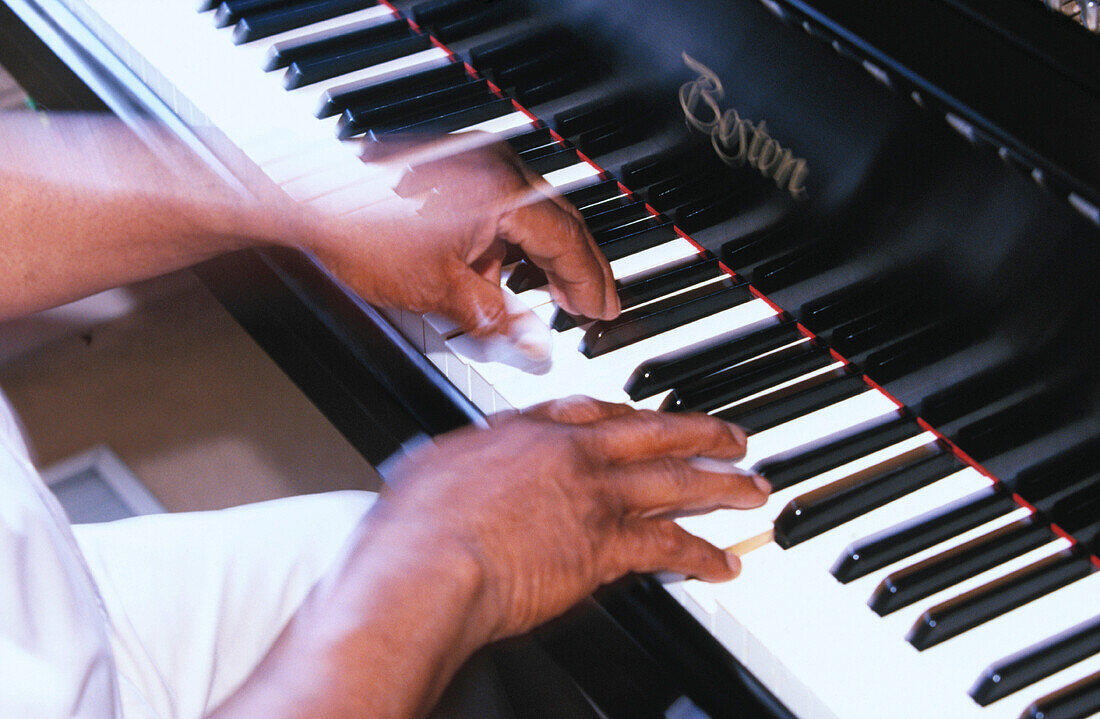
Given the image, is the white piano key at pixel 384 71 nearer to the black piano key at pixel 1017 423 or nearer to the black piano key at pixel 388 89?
the black piano key at pixel 388 89

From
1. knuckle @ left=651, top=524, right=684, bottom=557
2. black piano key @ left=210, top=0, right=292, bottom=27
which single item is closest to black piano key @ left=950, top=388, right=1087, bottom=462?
knuckle @ left=651, top=524, right=684, bottom=557

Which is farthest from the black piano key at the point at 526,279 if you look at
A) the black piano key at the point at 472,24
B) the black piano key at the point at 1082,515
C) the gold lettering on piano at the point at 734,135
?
the black piano key at the point at 1082,515

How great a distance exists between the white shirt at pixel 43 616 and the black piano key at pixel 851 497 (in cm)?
57

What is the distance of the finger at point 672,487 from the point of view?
91 cm

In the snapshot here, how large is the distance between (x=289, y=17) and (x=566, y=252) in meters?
0.63

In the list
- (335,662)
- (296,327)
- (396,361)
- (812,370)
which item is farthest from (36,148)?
(812,370)

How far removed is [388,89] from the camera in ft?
4.45

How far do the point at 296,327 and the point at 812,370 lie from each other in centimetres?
65

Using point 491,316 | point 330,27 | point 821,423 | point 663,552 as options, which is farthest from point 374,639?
point 330,27

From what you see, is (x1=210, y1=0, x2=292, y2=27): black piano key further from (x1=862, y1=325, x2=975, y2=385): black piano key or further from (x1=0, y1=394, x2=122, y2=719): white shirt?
(x1=862, y1=325, x2=975, y2=385): black piano key

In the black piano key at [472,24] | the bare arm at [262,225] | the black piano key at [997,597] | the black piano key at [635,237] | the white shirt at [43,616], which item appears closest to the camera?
the white shirt at [43,616]

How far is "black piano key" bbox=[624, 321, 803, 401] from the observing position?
3.51 feet

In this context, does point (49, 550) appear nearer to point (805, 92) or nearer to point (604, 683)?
point (604, 683)

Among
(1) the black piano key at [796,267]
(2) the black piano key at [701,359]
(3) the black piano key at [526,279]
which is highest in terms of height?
(1) the black piano key at [796,267]
